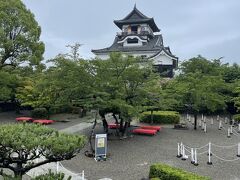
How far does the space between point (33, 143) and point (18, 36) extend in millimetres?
24716

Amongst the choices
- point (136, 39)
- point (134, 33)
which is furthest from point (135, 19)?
point (136, 39)

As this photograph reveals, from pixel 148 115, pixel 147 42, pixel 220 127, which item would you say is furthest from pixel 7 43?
pixel 147 42

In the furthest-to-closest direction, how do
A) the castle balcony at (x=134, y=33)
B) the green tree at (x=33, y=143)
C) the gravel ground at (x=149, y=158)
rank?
the castle balcony at (x=134, y=33) → the gravel ground at (x=149, y=158) → the green tree at (x=33, y=143)

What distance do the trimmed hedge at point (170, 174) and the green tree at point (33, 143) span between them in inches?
176

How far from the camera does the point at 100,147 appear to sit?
17.0 metres

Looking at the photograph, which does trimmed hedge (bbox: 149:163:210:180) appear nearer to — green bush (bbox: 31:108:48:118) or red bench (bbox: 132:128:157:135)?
red bench (bbox: 132:128:157:135)

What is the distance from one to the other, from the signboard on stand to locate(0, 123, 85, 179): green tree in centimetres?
698

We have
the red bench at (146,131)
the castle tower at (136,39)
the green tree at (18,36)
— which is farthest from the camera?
the castle tower at (136,39)

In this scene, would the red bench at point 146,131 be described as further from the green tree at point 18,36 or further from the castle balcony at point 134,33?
the castle balcony at point 134,33

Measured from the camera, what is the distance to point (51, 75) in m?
22.8

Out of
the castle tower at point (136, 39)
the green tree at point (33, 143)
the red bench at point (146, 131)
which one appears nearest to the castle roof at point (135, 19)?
the castle tower at point (136, 39)

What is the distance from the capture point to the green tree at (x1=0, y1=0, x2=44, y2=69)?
3025 cm

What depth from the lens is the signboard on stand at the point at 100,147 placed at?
16.9 m

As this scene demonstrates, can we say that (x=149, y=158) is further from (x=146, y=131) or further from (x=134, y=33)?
(x=134, y=33)
